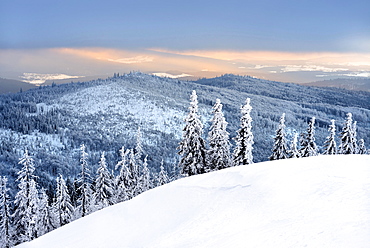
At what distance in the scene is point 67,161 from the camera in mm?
137375

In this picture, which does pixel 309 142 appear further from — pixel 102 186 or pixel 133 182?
pixel 102 186

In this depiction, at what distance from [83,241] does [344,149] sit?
28.5 m

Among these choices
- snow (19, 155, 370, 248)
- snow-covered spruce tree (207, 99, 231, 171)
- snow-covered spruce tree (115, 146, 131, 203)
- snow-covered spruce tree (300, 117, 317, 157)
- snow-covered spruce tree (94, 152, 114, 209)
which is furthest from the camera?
snow-covered spruce tree (115, 146, 131, 203)

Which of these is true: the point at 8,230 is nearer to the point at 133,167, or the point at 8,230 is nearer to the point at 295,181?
the point at 133,167

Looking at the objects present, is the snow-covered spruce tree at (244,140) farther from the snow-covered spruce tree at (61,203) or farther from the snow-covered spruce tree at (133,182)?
the snow-covered spruce tree at (61,203)

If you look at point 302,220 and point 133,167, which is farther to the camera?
point 133,167

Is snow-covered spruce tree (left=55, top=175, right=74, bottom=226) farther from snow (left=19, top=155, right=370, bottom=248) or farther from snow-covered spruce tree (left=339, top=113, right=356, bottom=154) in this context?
snow-covered spruce tree (left=339, top=113, right=356, bottom=154)

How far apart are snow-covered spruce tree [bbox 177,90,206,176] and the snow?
11.6 m

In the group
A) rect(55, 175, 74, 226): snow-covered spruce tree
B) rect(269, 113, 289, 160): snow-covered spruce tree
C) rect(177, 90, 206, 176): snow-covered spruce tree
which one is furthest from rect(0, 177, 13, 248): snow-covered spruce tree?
rect(269, 113, 289, 160): snow-covered spruce tree

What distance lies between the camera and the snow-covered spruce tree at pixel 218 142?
22938 millimetres

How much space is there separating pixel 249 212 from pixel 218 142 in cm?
1651

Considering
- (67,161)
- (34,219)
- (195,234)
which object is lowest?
(67,161)

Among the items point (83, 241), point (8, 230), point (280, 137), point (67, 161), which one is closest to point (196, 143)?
point (280, 137)

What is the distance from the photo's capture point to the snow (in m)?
5.12
